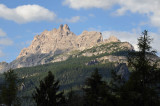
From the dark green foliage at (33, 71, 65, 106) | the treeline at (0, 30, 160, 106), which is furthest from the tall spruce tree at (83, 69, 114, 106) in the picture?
the dark green foliage at (33, 71, 65, 106)

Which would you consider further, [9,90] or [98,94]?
[9,90]

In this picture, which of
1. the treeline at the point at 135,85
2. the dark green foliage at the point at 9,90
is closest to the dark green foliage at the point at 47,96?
the treeline at the point at 135,85

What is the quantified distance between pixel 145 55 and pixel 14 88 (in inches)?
1631

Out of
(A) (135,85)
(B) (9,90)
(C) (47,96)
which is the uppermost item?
(A) (135,85)

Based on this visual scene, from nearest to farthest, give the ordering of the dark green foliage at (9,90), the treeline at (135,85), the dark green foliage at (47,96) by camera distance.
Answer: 1. the treeline at (135,85)
2. the dark green foliage at (47,96)
3. the dark green foliage at (9,90)

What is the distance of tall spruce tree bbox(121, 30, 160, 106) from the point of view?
32.2 metres

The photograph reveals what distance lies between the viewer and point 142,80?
3628cm

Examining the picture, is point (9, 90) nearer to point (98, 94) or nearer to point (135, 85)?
point (98, 94)

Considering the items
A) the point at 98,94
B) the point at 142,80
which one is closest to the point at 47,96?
the point at 98,94

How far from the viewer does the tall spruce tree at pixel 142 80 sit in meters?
32.2

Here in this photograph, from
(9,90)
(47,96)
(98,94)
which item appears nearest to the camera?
(98,94)

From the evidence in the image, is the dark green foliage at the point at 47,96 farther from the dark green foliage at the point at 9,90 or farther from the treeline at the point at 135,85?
the dark green foliage at the point at 9,90

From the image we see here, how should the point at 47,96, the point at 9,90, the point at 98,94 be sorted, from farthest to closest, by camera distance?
the point at 9,90
the point at 47,96
the point at 98,94

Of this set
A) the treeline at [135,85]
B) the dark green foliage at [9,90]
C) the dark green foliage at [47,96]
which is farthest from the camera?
the dark green foliage at [9,90]
